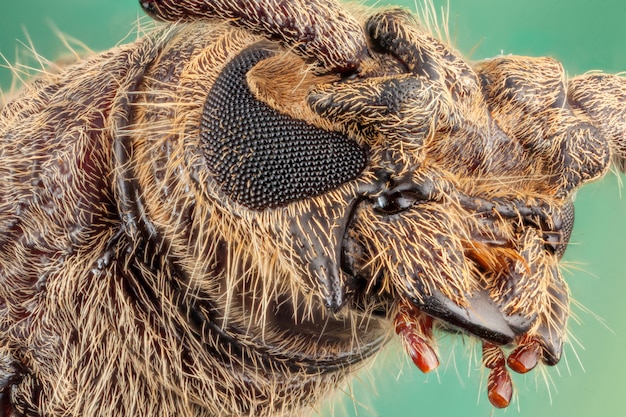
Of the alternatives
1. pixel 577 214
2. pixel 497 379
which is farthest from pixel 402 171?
pixel 577 214

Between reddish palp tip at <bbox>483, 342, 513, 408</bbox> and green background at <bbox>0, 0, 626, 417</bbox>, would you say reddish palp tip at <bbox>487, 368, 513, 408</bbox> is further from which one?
green background at <bbox>0, 0, 626, 417</bbox>

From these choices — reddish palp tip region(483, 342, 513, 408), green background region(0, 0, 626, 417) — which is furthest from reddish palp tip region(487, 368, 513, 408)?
green background region(0, 0, 626, 417)

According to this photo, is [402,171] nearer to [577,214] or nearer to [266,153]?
[266,153]

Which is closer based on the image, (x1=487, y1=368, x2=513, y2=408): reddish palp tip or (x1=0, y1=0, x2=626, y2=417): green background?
(x1=487, y1=368, x2=513, y2=408): reddish palp tip

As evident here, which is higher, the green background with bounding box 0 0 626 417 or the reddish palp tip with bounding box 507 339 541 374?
the reddish palp tip with bounding box 507 339 541 374

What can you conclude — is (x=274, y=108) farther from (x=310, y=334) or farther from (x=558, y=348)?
(x=558, y=348)

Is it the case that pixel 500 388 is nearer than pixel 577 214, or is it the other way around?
pixel 500 388

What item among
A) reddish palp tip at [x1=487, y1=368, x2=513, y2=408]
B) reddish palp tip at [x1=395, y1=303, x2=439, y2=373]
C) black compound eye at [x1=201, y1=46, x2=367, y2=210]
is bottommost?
reddish palp tip at [x1=487, y1=368, x2=513, y2=408]
